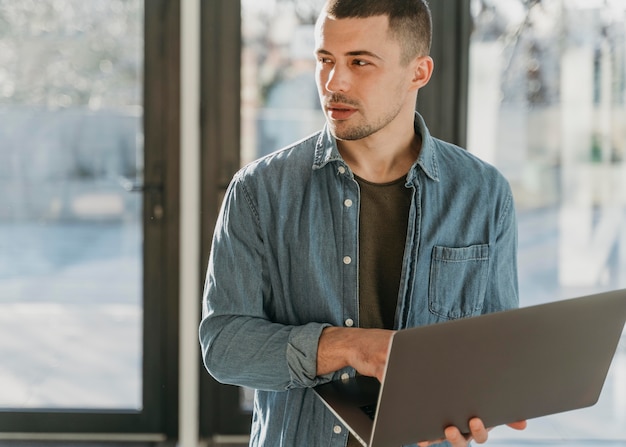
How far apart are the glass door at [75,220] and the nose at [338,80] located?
1.76 meters

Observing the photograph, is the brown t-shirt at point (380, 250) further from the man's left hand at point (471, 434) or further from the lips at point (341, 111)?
the man's left hand at point (471, 434)

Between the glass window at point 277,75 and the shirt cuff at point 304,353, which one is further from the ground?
the glass window at point 277,75

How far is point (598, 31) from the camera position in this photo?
2898 millimetres

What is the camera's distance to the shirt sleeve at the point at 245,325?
1.21m

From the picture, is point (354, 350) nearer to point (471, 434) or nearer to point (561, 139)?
point (471, 434)

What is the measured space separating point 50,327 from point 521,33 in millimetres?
2071

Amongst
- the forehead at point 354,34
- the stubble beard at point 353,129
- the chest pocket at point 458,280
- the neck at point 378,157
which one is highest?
the forehead at point 354,34

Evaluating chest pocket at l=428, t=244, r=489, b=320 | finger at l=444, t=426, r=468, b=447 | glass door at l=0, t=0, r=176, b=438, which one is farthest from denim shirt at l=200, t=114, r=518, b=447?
glass door at l=0, t=0, r=176, b=438

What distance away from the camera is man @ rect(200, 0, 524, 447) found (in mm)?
1253

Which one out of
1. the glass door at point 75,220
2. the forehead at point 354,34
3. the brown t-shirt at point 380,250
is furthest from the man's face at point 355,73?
the glass door at point 75,220

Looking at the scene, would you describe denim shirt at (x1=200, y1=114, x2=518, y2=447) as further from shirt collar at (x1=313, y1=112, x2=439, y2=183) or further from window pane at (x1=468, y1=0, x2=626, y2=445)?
window pane at (x1=468, y1=0, x2=626, y2=445)

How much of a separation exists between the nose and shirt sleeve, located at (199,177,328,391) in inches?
8.7

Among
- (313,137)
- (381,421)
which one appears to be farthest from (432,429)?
(313,137)

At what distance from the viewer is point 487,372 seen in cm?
105
